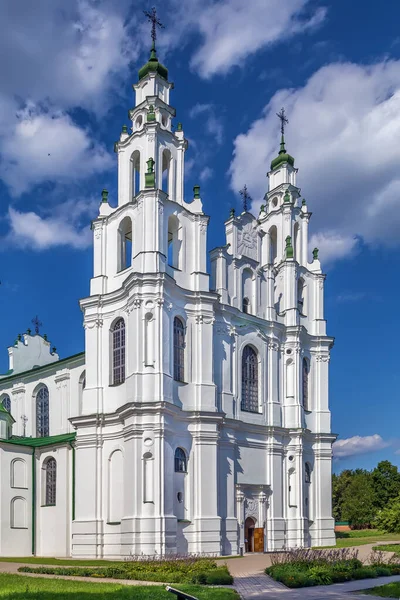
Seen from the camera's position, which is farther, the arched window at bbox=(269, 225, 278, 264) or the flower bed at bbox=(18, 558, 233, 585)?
the arched window at bbox=(269, 225, 278, 264)

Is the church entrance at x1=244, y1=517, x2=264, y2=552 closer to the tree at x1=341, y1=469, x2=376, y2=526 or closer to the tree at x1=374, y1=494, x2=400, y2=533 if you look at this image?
the tree at x1=374, y1=494, x2=400, y2=533

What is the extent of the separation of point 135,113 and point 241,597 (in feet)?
100

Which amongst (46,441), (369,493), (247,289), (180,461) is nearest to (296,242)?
(247,289)

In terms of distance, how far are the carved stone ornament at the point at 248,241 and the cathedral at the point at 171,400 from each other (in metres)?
0.12

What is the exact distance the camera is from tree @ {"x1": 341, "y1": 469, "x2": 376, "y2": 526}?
74.9m

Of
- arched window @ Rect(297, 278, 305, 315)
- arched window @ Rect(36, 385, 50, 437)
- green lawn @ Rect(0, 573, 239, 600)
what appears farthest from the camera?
arched window @ Rect(297, 278, 305, 315)

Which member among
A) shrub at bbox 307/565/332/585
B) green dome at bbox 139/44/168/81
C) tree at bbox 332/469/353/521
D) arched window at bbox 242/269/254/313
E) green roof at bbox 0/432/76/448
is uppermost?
green dome at bbox 139/44/168/81

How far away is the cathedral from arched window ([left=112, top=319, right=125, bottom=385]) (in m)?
0.09

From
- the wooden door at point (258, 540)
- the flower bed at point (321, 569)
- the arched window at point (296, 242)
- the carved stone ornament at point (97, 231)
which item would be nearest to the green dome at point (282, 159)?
the arched window at point (296, 242)

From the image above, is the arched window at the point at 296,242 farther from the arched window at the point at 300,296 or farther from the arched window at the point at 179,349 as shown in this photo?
the arched window at the point at 179,349

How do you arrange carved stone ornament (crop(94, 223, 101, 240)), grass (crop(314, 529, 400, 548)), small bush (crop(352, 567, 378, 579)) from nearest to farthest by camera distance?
1. small bush (crop(352, 567, 378, 579))
2. carved stone ornament (crop(94, 223, 101, 240))
3. grass (crop(314, 529, 400, 548))

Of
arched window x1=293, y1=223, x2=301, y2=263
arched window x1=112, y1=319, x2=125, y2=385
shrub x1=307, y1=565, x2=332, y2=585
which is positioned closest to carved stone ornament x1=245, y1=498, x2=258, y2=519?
arched window x1=112, y1=319, x2=125, y2=385

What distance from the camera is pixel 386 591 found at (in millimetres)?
18594

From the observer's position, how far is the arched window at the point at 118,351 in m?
37.4
